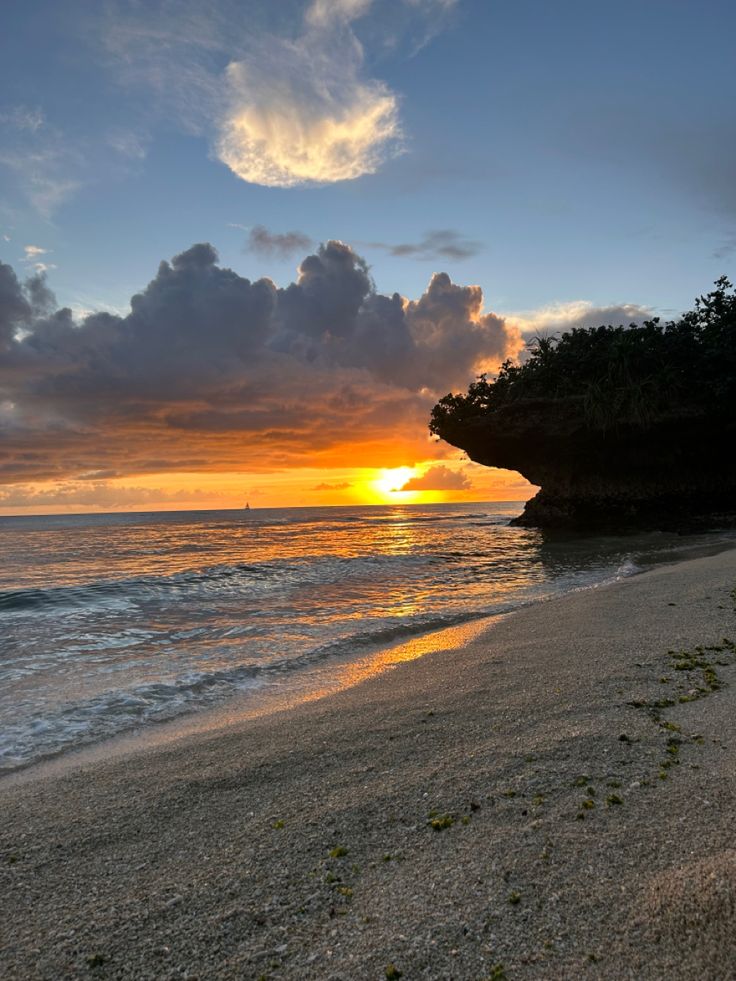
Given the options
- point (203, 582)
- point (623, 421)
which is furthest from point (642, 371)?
point (203, 582)

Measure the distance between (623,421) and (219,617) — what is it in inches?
1045

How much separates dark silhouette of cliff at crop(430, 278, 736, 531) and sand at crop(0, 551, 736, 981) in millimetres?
29653

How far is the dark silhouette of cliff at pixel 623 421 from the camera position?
31.5m

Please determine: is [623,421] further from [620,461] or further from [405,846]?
[405,846]

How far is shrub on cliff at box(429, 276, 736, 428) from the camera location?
30.7 m

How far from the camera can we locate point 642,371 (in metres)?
33.2

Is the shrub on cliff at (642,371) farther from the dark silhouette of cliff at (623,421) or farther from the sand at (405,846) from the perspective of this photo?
the sand at (405,846)

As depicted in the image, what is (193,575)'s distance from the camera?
22641 millimetres

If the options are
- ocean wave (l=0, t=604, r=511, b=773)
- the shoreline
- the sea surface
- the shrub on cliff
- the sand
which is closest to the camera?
the sand

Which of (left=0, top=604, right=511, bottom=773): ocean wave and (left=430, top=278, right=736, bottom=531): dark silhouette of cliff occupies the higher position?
(left=430, top=278, right=736, bottom=531): dark silhouette of cliff

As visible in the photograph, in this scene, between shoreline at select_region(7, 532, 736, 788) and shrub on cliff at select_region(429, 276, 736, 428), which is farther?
shrub on cliff at select_region(429, 276, 736, 428)

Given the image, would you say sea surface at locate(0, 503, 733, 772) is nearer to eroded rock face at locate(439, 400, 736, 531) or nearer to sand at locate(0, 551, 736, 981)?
sand at locate(0, 551, 736, 981)

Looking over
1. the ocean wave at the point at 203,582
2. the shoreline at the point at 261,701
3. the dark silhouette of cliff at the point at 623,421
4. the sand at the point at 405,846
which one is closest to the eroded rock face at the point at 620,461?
the dark silhouette of cliff at the point at 623,421

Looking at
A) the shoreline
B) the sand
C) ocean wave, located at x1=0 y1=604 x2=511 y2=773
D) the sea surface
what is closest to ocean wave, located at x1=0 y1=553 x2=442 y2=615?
the sea surface
